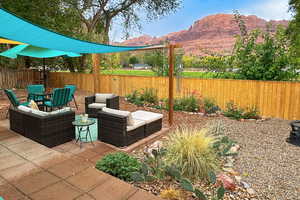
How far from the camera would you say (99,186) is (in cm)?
228

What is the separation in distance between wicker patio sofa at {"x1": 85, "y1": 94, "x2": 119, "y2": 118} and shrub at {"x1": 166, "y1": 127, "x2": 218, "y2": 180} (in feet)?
9.52

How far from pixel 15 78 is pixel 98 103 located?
9.13 meters

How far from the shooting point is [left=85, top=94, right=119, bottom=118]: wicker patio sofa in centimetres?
531

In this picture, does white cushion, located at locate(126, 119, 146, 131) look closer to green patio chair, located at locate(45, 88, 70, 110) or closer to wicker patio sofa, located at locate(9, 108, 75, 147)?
wicker patio sofa, located at locate(9, 108, 75, 147)

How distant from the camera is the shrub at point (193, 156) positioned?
2.62 m

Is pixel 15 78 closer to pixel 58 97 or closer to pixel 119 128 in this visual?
pixel 58 97

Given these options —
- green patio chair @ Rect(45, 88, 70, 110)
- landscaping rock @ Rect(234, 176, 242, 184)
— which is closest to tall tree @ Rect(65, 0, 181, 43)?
green patio chair @ Rect(45, 88, 70, 110)

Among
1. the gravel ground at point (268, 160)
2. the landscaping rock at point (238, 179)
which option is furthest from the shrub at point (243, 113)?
the landscaping rock at point (238, 179)

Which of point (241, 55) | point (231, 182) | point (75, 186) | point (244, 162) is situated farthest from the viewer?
point (241, 55)

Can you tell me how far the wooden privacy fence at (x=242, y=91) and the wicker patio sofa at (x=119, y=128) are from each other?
312cm

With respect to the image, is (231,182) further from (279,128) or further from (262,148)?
(279,128)

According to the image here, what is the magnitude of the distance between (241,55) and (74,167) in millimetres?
6627

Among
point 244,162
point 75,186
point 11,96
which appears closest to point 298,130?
point 244,162

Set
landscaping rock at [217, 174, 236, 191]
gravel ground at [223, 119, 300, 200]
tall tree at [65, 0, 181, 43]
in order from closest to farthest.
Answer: landscaping rock at [217, 174, 236, 191]
gravel ground at [223, 119, 300, 200]
tall tree at [65, 0, 181, 43]
